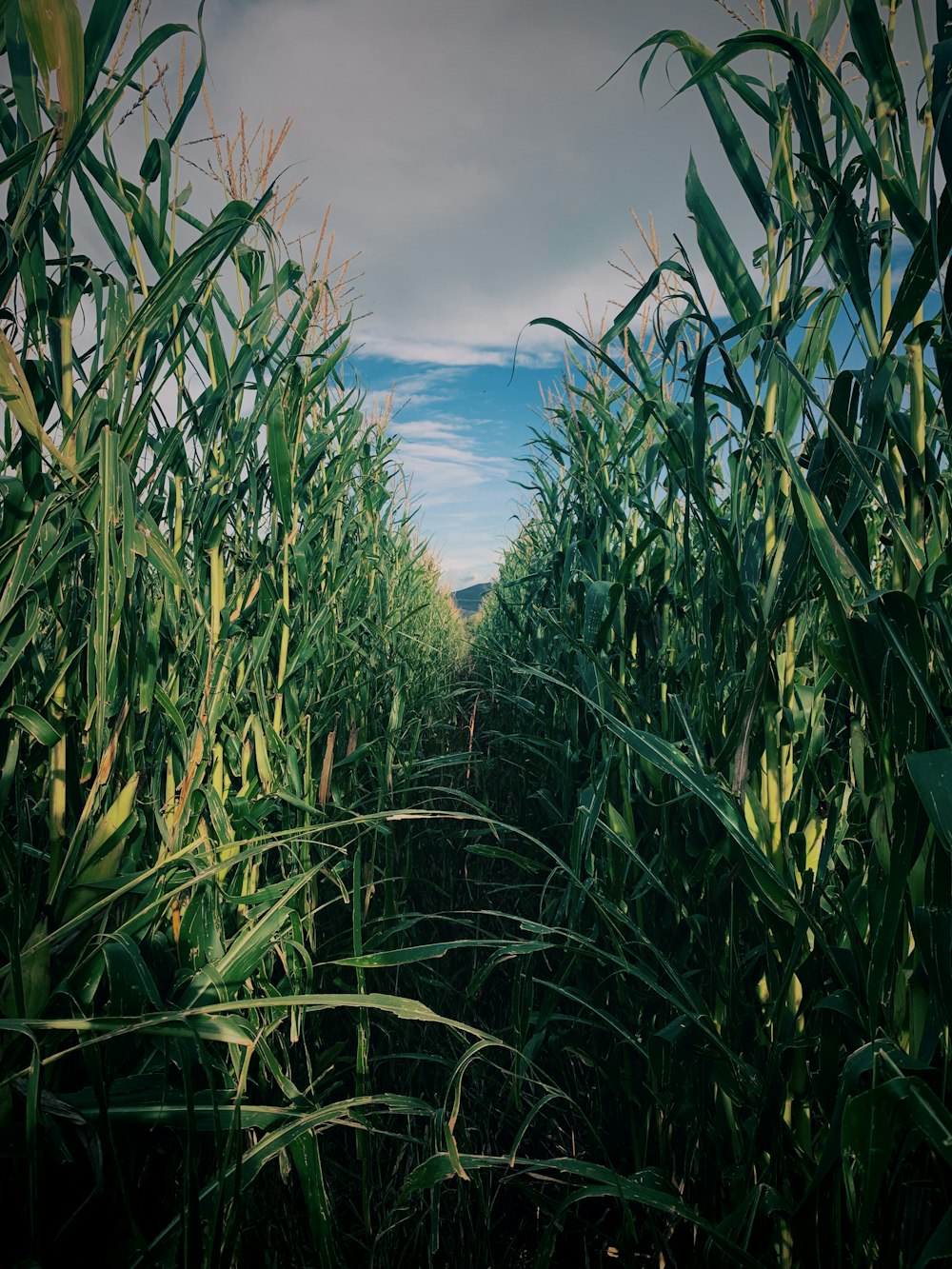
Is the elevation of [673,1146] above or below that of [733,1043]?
below

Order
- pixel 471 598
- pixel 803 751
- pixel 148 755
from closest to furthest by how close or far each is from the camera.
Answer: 1. pixel 803 751
2. pixel 148 755
3. pixel 471 598

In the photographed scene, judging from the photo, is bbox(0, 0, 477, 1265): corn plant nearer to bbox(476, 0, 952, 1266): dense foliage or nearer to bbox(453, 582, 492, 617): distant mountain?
bbox(476, 0, 952, 1266): dense foliage

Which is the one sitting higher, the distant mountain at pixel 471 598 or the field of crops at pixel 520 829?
the distant mountain at pixel 471 598

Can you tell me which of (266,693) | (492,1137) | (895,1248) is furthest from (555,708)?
(895,1248)

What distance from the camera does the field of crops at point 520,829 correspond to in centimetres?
Answer: 60

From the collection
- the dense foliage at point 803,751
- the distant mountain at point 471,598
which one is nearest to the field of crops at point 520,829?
the dense foliage at point 803,751

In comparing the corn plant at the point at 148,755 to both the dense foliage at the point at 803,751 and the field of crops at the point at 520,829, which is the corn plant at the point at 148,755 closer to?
the field of crops at the point at 520,829

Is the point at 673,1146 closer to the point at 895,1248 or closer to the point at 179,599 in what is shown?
the point at 895,1248

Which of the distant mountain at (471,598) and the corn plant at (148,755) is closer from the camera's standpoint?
the corn plant at (148,755)

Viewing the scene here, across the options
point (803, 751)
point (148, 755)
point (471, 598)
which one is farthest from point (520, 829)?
point (471, 598)

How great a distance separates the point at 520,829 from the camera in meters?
0.98

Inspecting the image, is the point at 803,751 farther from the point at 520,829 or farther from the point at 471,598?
the point at 471,598

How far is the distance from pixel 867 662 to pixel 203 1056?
0.72 metres

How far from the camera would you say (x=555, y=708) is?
7.44 feet
